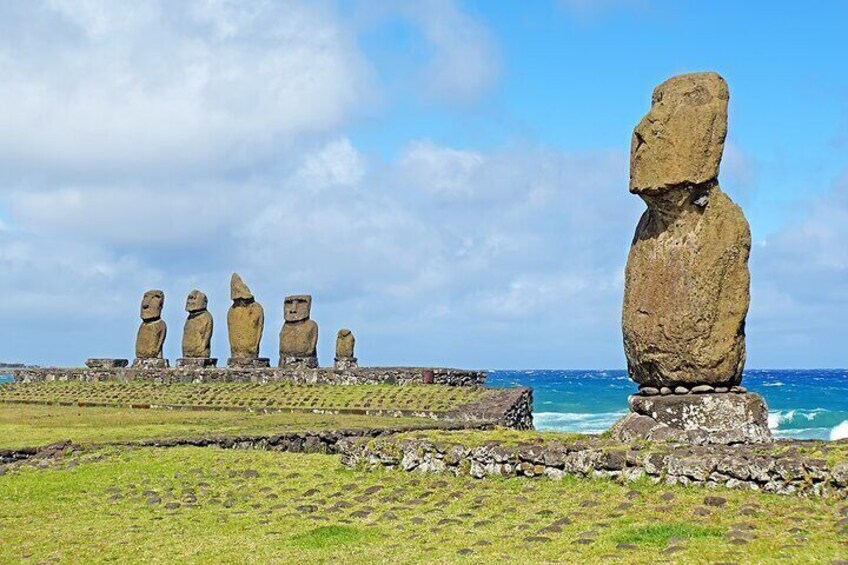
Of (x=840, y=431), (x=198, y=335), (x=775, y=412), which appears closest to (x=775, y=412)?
(x=775, y=412)

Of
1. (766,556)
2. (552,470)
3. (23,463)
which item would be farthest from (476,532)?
(23,463)

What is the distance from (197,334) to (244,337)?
8.35ft

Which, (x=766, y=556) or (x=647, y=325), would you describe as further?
(x=647, y=325)

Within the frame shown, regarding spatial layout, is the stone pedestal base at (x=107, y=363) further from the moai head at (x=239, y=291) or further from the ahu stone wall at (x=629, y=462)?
the ahu stone wall at (x=629, y=462)

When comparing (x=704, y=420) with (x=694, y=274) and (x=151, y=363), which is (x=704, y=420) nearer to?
(x=694, y=274)

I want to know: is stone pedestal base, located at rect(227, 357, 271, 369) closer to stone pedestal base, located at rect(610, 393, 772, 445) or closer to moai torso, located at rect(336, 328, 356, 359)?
moai torso, located at rect(336, 328, 356, 359)

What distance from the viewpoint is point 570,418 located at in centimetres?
7381

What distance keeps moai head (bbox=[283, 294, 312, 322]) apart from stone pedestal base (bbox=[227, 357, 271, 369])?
7.82 feet

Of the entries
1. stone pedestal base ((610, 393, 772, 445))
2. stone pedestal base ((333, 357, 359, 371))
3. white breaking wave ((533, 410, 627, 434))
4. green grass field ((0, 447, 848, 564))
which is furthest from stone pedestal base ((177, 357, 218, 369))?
stone pedestal base ((610, 393, 772, 445))

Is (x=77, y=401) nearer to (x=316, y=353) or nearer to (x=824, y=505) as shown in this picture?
(x=316, y=353)

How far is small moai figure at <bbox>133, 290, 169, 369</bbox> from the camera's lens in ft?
158

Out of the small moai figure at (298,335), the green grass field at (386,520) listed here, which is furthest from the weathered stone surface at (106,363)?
the green grass field at (386,520)

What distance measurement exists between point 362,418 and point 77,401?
15.8 meters

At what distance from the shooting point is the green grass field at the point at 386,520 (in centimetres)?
998
